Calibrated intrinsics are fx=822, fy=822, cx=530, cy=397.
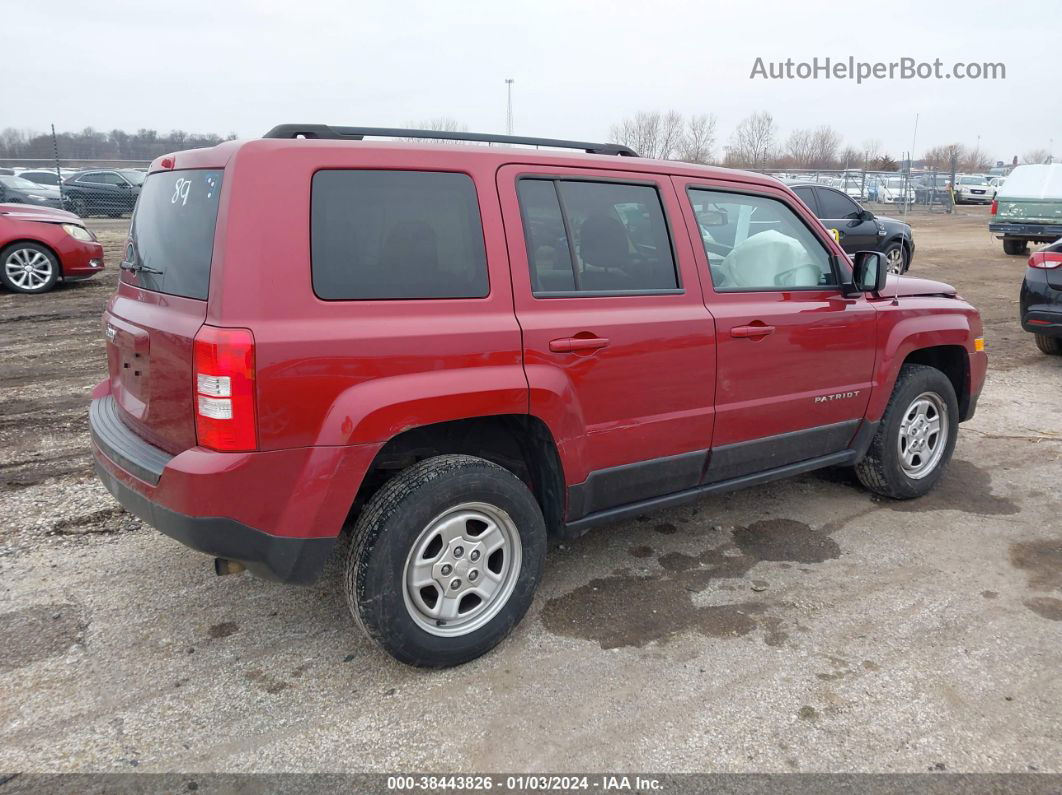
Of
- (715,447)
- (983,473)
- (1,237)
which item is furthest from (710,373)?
(1,237)

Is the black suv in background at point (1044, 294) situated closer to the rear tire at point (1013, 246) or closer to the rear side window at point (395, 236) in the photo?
the rear side window at point (395, 236)

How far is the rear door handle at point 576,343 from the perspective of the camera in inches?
125

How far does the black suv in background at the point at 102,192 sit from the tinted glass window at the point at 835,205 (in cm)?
1694

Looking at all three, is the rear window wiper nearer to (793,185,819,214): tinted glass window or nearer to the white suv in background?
(793,185,819,214): tinted glass window

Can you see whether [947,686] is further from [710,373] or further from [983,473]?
[983,473]

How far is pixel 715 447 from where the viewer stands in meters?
3.80

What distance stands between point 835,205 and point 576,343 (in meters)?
12.1

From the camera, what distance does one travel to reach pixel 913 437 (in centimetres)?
473

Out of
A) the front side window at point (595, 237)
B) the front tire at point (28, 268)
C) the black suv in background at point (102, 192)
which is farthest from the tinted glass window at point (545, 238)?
the black suv in background at point (102, 192)

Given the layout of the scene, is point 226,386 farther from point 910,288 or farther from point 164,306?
point 910,288

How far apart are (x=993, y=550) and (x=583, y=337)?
248 cm

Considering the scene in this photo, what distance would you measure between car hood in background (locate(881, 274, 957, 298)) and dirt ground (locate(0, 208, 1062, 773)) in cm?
120

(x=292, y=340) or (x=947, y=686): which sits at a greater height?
(x=292, y=340)

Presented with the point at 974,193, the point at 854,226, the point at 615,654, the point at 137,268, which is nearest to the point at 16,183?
the point at 854,226
